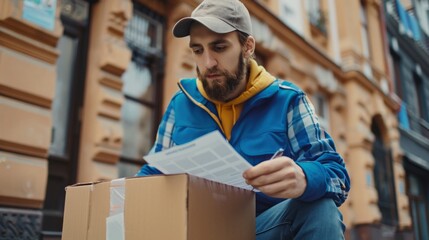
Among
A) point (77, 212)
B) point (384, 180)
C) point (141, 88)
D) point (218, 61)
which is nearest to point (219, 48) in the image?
point (218, 61)

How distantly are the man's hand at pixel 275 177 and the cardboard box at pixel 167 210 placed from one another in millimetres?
131

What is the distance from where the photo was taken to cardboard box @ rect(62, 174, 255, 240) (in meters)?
1.12

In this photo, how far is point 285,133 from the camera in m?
1.57

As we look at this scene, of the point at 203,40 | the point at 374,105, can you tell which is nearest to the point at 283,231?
the point at 203,40

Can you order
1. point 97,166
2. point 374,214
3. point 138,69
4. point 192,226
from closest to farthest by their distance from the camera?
point 192,226 → point 97,166 → point 138,69 → point 374,214

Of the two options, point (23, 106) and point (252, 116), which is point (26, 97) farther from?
point (252, 116)

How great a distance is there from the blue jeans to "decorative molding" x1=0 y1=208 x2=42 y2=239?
2283 mm

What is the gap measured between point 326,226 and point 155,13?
14.2ft

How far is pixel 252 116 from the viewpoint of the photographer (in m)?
1.63

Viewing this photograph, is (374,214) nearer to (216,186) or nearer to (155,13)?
(155,13)

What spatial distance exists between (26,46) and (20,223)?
1.41 meters

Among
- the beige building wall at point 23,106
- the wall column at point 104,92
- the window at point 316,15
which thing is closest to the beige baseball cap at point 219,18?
the beige building wall at point 23,106

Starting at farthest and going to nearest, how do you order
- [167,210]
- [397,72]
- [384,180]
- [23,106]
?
[397,72] < [384,180] < [23,106] < [167,210]

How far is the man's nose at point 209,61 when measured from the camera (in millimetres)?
1570
